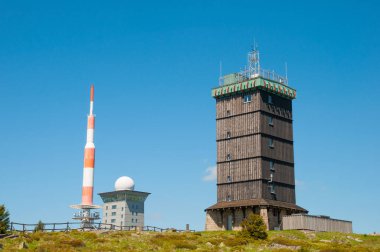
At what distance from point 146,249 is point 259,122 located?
33.6m

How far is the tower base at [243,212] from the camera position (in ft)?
261

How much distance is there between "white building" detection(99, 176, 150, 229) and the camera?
17838cm

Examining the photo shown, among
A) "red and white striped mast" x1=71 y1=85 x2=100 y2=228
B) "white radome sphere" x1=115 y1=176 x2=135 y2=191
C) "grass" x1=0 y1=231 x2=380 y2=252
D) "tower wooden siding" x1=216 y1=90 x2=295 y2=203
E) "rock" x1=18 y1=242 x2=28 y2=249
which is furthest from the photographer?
"white radome sphere" x1=115 y1=176 x2=135 y2=191

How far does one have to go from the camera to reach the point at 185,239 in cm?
6394

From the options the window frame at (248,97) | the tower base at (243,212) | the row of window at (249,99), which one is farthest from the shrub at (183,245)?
the row of window at (249,99)

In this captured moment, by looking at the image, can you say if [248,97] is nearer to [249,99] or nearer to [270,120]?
[249,99]

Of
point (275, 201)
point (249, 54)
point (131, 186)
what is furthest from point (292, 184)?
point (131, 186)

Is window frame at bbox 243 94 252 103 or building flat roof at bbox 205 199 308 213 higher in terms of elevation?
window frame at bbox 243 94 252 103

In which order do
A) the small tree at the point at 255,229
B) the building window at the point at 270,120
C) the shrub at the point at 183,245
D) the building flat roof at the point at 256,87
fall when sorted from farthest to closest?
the building window at the point at 270,120 → the building flat roof at the point at 256,87 → the small tree at the point at 255,229 → the shrub at the point at 183,245

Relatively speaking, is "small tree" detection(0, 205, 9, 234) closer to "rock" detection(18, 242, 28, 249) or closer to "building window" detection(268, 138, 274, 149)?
"rock" detection(18, 242, 28, 249)

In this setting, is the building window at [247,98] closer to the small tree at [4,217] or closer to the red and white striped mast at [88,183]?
the red and white striped mast at [88,183]

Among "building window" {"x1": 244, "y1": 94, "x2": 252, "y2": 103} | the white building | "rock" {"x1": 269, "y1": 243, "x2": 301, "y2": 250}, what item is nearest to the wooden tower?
"building window" {"x1": 244, "y1": 94, "x2": 252, "y2": 103}

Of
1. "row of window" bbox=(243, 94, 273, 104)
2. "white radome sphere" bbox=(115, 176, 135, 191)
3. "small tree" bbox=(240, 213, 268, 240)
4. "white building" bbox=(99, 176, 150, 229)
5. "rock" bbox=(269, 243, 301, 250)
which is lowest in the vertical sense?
"rock" bbox=(269, 243, 301, 250)

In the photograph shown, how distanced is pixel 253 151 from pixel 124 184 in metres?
92.4
